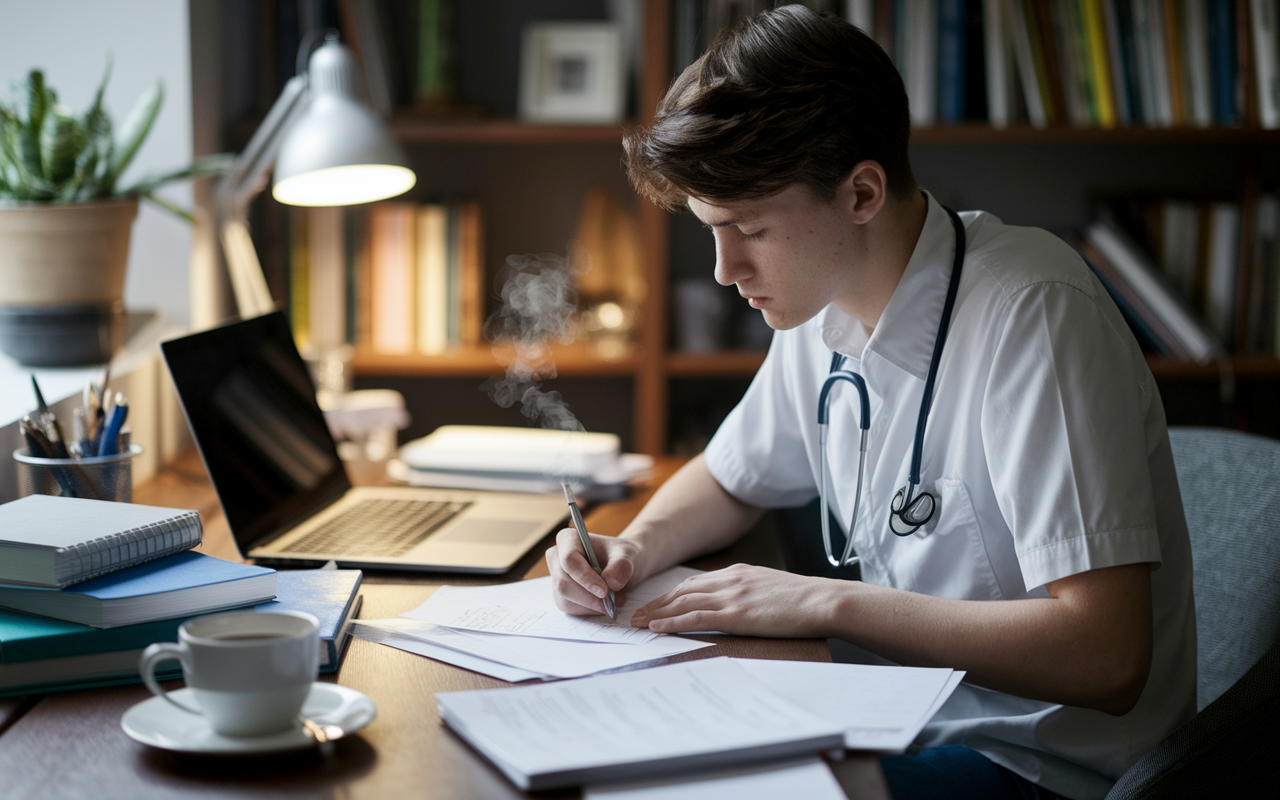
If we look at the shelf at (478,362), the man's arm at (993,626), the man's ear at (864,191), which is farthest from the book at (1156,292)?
the man's arm at (993,626)

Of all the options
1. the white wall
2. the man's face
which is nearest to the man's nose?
the man's face

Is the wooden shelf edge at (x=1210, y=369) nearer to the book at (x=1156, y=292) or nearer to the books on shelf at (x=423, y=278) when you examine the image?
the book at (x=1156, y=292)

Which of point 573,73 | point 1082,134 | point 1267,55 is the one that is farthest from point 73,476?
point 1267,55

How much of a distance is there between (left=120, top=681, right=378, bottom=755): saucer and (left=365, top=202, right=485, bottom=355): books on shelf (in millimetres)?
1564

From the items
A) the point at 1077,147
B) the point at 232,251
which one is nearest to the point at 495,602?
the point at 232,251

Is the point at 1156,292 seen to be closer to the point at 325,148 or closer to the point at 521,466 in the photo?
the point at 521,466

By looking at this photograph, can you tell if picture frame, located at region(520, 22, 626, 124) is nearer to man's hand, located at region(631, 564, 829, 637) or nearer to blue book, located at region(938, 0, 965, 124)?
blue book, located at region(938, 0, 965, 124)

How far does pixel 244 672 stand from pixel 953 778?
2.10 feet

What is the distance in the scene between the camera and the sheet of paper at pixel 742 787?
24.7 inches

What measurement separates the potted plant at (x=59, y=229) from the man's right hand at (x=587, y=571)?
85 centimetres

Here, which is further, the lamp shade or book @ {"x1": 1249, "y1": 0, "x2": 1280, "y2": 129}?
book @ {"x1": 1249, "y1": 0, "x2": 1280, "y2": 129}

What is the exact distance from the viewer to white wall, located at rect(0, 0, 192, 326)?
1.71 metres

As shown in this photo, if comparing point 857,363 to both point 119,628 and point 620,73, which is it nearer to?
point 119,628

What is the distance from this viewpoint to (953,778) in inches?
37.8
